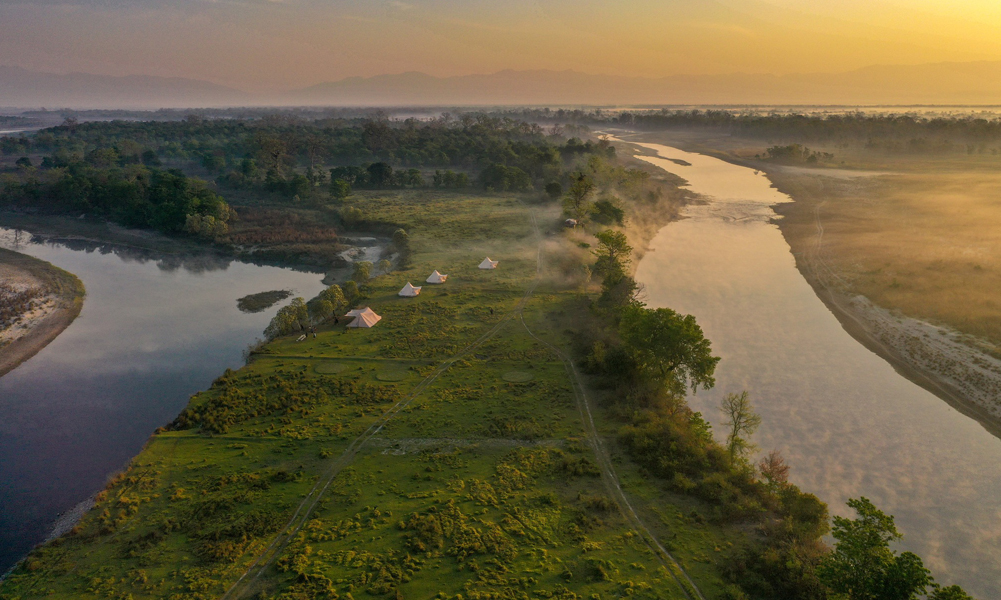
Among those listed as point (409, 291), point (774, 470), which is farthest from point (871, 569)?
point (409, 291)

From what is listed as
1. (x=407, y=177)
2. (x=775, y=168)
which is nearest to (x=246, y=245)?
(x=407, y=177)

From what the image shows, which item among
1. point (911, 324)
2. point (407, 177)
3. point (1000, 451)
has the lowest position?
point (1000, 451)

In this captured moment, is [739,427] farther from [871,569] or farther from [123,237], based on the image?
[123,237]

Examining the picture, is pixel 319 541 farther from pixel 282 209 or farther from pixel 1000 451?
pixel 282 209

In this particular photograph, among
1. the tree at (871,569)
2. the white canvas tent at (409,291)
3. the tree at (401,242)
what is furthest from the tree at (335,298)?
the tree at (871,569)

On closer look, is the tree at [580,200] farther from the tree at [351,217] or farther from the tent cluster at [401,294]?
the tree at [351,217]

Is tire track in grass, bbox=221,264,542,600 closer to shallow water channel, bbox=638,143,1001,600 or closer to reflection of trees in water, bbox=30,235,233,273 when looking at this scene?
shallow water channel, bbox=638,143,1001,600
